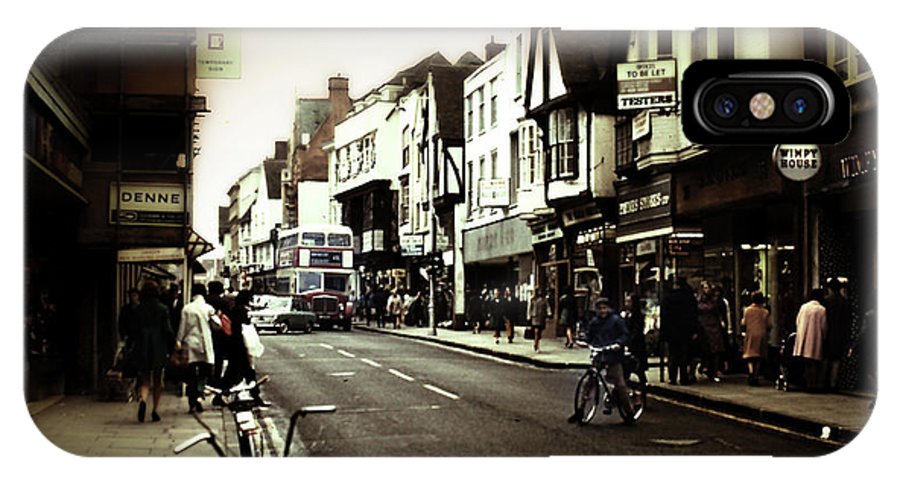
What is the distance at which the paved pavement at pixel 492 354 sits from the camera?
9.13m

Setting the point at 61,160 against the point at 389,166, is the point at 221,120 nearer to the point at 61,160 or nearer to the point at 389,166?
the point at 61,160

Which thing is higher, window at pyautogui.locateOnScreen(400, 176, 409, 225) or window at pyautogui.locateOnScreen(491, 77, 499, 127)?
window at pyautogui.locateOnScreen(491, 77, 499, 127)

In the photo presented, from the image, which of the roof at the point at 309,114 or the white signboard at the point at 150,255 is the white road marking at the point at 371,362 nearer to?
the white signboard at the point at 150,255

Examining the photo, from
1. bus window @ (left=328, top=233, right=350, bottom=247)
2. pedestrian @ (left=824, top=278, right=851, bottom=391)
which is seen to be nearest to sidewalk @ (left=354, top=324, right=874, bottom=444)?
pedestrian @ (left=824, top=278, right=851, bottom=391)

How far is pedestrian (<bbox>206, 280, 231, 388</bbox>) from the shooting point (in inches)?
374

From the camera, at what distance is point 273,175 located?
33.9ft

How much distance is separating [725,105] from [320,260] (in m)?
2.90

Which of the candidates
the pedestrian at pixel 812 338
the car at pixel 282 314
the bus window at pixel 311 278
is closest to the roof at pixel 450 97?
the bus window at pixel 311 278

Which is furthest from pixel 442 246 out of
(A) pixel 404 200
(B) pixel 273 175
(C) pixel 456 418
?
(C) pixel 456 418

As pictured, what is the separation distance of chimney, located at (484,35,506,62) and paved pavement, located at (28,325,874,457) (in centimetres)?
184

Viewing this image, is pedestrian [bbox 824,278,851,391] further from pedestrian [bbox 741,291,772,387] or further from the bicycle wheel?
the bicycle wheel

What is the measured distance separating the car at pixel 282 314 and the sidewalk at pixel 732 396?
376 millimetres

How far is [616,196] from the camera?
1071 centimetres

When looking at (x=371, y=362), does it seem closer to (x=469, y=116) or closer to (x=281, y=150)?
(x=281, y=150)
